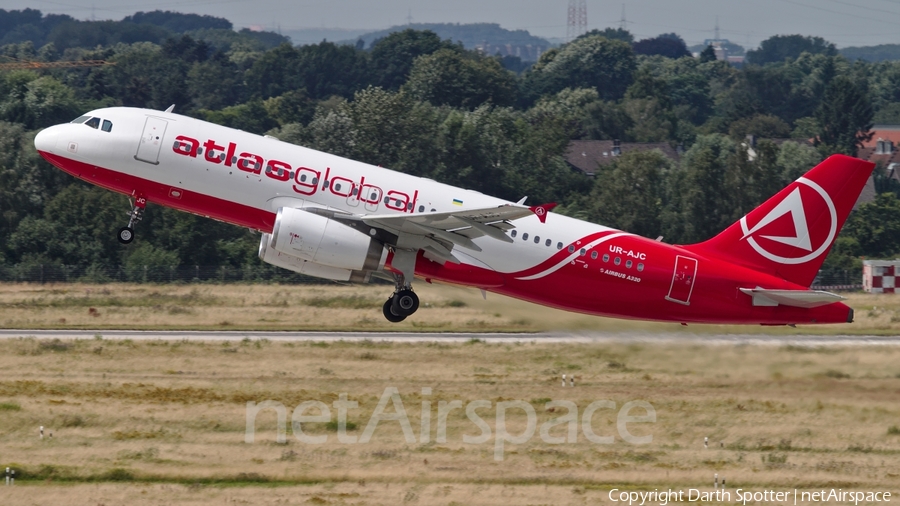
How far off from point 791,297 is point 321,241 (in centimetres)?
1481

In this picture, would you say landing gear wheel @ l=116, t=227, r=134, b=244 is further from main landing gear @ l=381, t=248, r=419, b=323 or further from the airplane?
main landing gear @ l=381, t=248, r=419, b=323

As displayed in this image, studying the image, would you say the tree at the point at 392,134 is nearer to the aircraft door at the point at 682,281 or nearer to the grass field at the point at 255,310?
the grass field at the point at 255,310

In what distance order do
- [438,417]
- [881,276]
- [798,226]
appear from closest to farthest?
[438,417], [798,226], [881,276]

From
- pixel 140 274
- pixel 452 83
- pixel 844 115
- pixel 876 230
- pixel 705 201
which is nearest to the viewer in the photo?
pixel 140 274

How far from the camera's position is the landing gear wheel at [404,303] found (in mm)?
36500

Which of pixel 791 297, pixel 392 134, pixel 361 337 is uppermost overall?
pixel 392 134

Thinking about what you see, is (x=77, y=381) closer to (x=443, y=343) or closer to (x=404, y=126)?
(x=443, y=343)

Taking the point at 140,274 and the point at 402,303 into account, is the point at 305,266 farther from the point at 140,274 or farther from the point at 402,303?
the point at 140,274

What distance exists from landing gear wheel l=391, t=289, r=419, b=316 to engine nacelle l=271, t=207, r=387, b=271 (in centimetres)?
202

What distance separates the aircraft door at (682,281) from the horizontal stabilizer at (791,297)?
68.5 inches

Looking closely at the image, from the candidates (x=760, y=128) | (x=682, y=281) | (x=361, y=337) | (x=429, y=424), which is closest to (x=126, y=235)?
(x=429, y=424)

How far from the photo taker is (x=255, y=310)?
59531mm

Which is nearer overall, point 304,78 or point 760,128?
point 760,128

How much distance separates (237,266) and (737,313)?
46.0 m
